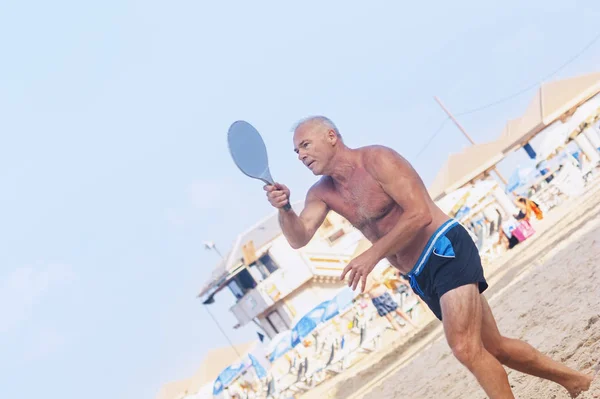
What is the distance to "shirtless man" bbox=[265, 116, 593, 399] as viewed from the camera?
315 centimetres

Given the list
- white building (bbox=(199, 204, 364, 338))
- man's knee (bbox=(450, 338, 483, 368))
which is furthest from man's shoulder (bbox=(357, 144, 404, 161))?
white building (bbox=(199, 204, 364, 338))

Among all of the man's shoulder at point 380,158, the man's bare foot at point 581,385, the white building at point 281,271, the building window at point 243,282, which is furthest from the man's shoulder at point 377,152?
the building window at point 243,282

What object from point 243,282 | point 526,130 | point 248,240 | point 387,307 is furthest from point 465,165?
point 387,307

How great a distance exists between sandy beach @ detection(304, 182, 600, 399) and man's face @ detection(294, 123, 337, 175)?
1500 millimetres

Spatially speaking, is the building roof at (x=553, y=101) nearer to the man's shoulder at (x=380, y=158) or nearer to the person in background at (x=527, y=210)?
the person in background at (x=527, y=210)

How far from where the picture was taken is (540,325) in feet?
18.7

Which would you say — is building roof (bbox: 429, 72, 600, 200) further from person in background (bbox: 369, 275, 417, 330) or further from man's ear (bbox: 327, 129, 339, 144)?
man's ear (bbox: 327, 129, 339, 144)

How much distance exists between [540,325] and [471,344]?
280cm

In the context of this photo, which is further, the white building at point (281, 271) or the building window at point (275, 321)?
the building window at point (275, 321)

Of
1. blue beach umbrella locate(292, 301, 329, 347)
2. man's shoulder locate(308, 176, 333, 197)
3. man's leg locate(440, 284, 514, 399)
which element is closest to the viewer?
man's leg locate(440, 284, 514, 399)

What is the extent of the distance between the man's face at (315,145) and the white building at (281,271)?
30.3 m

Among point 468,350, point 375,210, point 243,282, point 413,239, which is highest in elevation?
point 243,282

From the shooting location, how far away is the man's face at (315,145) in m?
3.49

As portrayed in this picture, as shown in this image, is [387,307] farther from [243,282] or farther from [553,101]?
[243,282]
